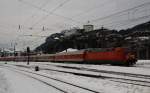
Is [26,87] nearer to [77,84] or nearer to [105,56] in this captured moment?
[77,84]

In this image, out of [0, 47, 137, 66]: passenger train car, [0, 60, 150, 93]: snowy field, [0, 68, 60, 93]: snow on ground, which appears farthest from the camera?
[0, 47, 137, 66]: passenger train car

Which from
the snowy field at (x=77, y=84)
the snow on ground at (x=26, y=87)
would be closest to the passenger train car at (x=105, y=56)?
the snowy field at (x=77, y=84)

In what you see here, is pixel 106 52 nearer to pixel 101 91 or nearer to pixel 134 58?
pixel 134 58

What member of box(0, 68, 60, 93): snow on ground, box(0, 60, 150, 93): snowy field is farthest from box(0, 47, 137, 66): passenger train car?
box(0, 68, 60, 93): snow on ground

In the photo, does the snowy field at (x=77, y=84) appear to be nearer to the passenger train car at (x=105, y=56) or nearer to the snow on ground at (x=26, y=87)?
the snow on ground at (x=26, y=87)

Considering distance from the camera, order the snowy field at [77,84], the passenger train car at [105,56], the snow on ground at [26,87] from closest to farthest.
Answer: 1. the snowy field at [77,84]
2. the snow on ground at [26,87]
3. the passenger train car at [105,56]

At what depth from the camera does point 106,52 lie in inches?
1599

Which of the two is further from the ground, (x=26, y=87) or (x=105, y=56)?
(x=105, y=56)

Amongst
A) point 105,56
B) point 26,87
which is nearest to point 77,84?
point 26,87

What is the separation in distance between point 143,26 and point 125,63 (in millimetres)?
66553

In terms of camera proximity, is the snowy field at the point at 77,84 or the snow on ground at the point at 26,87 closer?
the snowy field at the point at 77,84

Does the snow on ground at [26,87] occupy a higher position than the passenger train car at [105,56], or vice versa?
the passenger train car at [105,56]

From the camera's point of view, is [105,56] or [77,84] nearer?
[77,84]

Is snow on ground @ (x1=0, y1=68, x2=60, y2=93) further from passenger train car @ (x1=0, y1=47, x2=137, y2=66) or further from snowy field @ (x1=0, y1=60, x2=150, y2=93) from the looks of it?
passenger train car @ (x1=0, y1=47, x2=137, y2=66)
